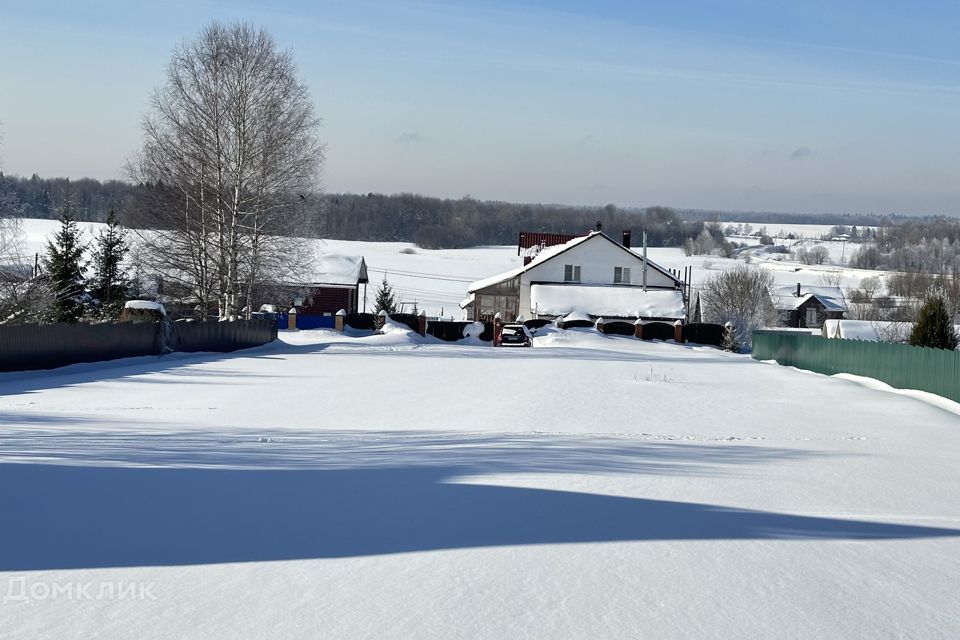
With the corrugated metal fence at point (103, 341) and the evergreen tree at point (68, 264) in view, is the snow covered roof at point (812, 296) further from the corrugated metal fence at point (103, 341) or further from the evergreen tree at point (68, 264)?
the corrugated metal fence at point (103, 341)

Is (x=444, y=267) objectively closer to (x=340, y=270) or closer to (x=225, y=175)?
(x=340, y=270)

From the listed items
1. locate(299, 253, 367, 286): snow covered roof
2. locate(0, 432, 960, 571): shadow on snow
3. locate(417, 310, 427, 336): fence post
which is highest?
locate(299, 253, 367, 286): snow covered roof

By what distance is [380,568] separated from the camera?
6.13 m

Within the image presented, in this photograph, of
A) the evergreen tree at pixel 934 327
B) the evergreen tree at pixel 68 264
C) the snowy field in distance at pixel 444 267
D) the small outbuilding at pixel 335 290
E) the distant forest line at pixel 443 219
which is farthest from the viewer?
the distant forest line at pixel 443 219

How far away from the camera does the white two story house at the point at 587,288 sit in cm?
6769

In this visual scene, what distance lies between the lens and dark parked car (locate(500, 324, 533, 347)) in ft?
169

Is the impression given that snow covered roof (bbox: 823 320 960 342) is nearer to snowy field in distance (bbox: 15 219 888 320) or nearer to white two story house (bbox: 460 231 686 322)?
white two story house (bbox: 460 231 686 322)

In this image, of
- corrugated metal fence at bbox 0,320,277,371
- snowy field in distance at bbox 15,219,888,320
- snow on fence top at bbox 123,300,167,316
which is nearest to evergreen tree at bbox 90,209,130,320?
corrugated metal fence at bbox 0,320,277,371

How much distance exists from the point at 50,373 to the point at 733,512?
18363 mm

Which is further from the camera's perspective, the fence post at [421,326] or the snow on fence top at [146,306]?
the fence post at [421,326]

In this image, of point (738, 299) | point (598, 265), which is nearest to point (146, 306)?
point (598, 265)

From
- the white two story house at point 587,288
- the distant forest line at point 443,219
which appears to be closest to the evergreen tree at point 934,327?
the white two story house at point 587,288

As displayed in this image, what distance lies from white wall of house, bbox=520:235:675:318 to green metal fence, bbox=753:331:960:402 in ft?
105

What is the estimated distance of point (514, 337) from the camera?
51469mm
